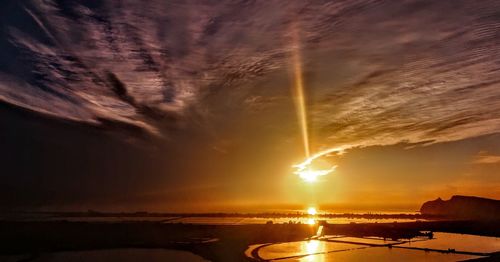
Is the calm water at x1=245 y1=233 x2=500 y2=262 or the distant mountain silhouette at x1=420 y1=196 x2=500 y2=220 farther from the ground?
the distant mountain silhouette at x1=420 y1=196 x2=500 y2=220

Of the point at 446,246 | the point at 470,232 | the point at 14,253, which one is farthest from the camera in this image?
the point at 470,232

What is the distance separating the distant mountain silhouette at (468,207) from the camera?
108000 mm

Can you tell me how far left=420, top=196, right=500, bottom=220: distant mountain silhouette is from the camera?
354 feet

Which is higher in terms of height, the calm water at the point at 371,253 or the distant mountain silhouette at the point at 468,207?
the distant mountain silhouette at the point at 468,207

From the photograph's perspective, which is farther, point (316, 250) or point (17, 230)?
point (17, 230)

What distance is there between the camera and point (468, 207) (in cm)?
11844

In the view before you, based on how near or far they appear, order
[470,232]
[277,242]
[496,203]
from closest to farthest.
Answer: [277,242], [470,232], [496,203]

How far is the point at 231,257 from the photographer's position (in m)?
31.9

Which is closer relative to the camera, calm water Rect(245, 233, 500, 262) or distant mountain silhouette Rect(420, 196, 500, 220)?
calm water Rect(245, 233, 500, 262)

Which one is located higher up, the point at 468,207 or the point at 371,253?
the point at 468,207

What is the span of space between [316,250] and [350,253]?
393cm

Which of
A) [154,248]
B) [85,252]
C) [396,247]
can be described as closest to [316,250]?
[396,247]

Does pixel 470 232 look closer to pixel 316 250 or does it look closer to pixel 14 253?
pixel 316 250

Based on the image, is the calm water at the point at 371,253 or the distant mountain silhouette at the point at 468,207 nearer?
the calm water at the point at 371,253
